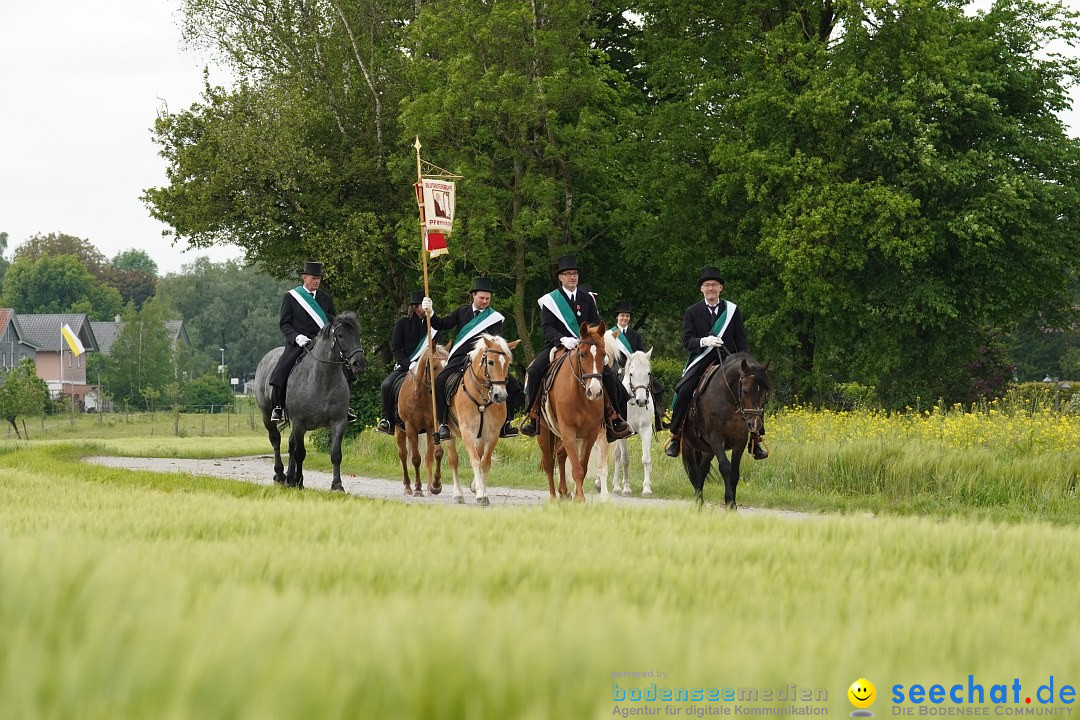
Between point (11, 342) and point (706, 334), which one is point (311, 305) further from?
point (11, 342)

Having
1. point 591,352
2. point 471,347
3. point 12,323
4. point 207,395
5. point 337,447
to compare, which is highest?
point 12,323

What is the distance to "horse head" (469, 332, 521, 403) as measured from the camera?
15766 millimetres

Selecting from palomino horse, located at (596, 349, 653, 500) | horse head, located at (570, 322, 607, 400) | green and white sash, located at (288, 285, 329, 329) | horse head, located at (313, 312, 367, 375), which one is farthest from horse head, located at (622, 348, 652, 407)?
green and white sash, located at (288, 285, 329, 329)

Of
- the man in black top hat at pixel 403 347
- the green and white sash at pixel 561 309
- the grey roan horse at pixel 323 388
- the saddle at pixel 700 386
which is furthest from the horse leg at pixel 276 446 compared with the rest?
the saddle at pixel 700 386

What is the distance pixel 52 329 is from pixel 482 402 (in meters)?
115

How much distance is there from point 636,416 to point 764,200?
16378 mm

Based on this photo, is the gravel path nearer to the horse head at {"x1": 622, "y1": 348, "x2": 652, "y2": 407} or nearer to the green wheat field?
the horse head at {"x1": 622, "y1": 348, "x2": 652, "y2": 407}

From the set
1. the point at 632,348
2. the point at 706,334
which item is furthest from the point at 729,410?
the point at 632,348

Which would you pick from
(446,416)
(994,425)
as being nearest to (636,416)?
(446,416)

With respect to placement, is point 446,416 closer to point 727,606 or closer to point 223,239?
point 727,606

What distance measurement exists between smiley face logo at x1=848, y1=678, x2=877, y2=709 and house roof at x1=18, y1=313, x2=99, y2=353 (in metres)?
125

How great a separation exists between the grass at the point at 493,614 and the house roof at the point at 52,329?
121 meters

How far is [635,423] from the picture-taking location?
20.8 m

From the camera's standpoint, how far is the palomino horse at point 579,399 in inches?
554
